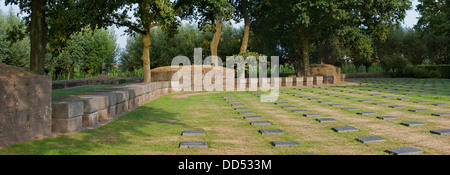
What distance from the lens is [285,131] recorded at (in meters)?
6.47

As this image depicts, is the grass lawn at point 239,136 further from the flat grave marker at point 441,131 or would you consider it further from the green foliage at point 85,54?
the green foliage at point 85,54

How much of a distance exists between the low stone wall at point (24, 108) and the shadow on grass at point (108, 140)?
226 mm

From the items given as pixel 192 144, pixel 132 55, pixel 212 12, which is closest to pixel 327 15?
pixel 212 12

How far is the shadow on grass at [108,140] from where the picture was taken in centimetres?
472

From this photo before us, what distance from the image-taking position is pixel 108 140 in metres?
5.50

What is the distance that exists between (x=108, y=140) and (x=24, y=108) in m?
1.36

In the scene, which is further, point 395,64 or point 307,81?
point 395,64

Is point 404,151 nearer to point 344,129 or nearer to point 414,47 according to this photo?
point 344,129

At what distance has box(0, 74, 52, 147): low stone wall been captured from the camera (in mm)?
4980

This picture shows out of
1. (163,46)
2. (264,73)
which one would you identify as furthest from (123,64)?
(264,73)
